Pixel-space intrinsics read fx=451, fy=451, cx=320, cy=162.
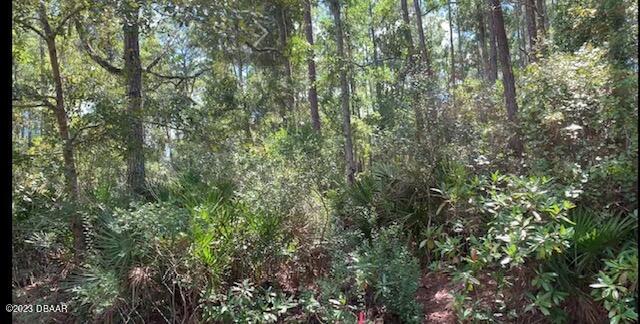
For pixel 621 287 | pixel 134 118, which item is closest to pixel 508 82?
pixel 621 287

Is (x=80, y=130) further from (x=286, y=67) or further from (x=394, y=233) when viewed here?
(x=286, y=67)

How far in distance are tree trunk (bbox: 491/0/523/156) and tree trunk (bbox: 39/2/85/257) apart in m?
5.71

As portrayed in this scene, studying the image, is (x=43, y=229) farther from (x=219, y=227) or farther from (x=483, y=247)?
(x=483, y=247)

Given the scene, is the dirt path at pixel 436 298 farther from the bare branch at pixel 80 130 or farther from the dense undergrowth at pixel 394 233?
the bare branch at pixel 80 130

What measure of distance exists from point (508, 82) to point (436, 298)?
13.1 ft

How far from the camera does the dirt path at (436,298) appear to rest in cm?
460

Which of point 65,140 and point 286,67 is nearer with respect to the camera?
point 65,140

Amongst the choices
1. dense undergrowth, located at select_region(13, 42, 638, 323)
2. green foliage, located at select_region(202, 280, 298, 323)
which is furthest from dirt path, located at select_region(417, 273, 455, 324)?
green foliage, located at select_region(202, 280, 298, 323)

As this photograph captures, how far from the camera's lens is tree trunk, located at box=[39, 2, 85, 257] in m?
6.02

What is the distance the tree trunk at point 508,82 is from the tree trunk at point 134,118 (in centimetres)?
475

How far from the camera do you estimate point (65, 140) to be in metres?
6.13

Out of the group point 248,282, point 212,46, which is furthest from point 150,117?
point 212,46

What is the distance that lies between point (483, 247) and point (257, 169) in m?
3.82

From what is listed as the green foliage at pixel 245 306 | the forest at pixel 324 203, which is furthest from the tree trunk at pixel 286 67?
the green foliage at pixel 245 306
